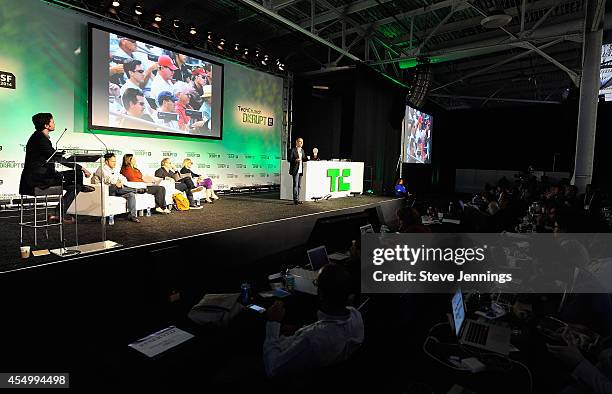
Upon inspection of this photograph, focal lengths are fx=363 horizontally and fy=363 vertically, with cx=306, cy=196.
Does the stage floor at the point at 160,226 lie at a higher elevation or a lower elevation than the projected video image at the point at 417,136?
lower

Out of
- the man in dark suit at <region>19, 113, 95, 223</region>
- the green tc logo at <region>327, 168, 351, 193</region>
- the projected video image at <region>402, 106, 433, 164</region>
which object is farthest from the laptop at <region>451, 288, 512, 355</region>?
the projected video image at <region>402, 106, 433, 164</region>

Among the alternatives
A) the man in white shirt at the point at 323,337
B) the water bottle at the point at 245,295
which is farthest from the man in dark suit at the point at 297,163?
the man in white shirt at the point at 323,337

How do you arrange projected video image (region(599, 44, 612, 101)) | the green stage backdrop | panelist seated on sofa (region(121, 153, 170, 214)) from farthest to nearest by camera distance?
projected video image (region(599, 44, 612, 101)), panelist seated on sofa (region(121, 153, 170, 214)), the green stage backdrop

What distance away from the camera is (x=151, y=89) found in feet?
24.7

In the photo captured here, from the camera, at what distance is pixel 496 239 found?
3436mm

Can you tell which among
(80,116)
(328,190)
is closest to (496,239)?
(328,190)

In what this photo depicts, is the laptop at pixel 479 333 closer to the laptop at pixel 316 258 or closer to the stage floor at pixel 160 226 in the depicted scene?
the laptop at pixel 316 258

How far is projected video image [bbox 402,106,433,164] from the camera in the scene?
12812 millimetres

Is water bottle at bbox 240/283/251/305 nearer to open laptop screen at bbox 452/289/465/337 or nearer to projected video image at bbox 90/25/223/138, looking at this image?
open laptop screen at bbox 452/289/465/337

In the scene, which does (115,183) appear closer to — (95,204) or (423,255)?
(95,204)

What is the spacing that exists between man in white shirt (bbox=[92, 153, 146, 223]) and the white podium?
3674 millimetres

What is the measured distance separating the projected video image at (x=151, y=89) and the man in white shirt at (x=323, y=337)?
6688 mm

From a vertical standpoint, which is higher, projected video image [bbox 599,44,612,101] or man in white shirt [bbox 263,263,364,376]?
projected video image [bbox 599,44,612,101]

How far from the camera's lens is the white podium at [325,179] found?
8.09 meters
